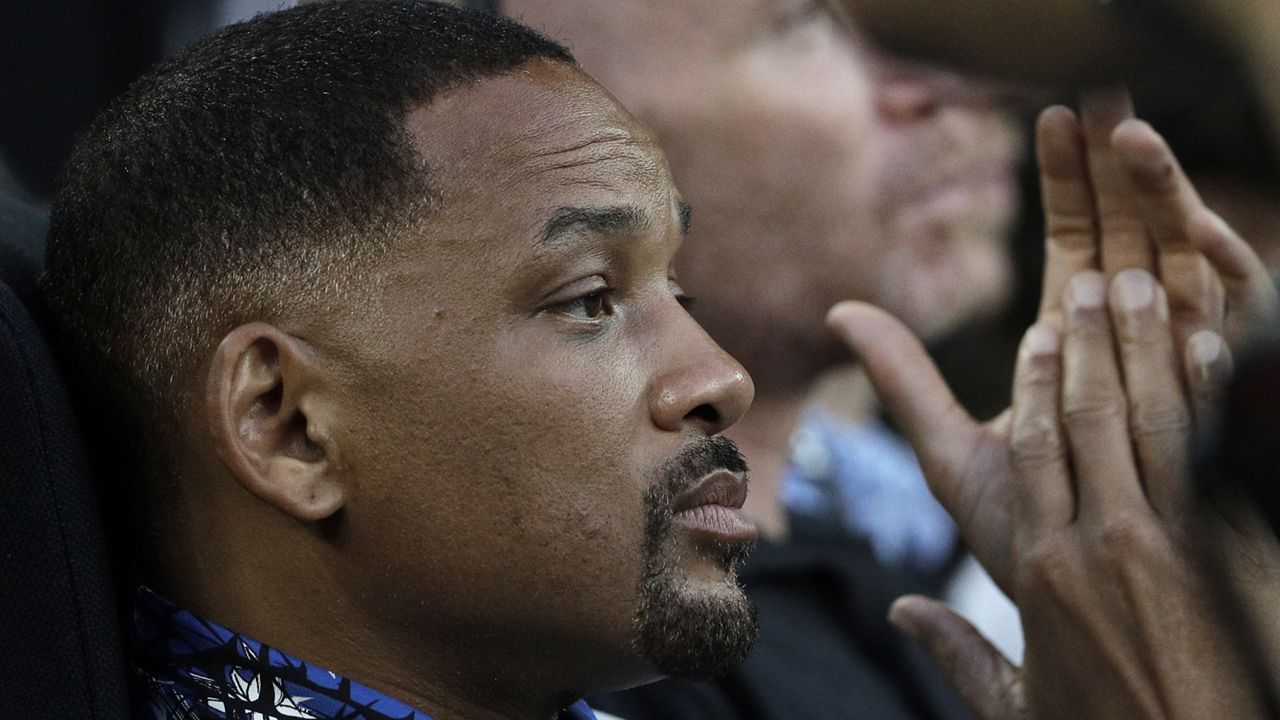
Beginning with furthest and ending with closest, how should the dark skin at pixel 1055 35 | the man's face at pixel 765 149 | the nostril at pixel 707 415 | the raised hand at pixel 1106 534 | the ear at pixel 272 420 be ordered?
1. the dark skin at pixel 1055 35
2. the man's face at pixel 765 149
3. the raised hand at pixel 1106 534
4. the nostril at pixel 707 415
5. the ear at pixel 272 420

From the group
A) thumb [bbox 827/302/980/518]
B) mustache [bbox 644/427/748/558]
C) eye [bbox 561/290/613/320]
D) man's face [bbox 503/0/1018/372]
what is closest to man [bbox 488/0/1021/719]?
man's face [bbox 503/0/1018/372]

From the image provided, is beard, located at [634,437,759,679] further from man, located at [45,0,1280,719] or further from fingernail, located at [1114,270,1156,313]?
fingernail, located at [1114,270,1156,313]

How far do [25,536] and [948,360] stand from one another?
339cm

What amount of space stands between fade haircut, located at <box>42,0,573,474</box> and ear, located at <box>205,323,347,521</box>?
3 centimetres

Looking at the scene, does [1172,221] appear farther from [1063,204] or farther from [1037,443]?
[1037,443]

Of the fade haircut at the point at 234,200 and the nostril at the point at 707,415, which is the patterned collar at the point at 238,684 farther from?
the nostril at the point at 707,415

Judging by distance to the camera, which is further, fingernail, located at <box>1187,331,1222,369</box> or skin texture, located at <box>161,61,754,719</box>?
fingernail, located at <box>1187,331,1222,369</box>

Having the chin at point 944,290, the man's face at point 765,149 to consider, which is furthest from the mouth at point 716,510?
the chin at point 944,290

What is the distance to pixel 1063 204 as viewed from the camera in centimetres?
217

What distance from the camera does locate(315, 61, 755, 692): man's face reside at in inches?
63.4

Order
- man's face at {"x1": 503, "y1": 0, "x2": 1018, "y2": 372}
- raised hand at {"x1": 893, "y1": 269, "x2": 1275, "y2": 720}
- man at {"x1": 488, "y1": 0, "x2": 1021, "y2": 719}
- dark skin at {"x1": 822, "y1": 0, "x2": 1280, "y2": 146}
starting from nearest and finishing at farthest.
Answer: raised hand at {"x1": 893, "y1": 269, "x2": 1275, "y2": 720}
man at {"x1": 488, "y1": 0, "x2": 1021, "y2": 719}
man's face at {"x1": 503, "y1": 0, "x2": 1018, "y2": 372}
dark skin at {"x1": 822, "y1": 0, "x2": 1280, "y2": 146}

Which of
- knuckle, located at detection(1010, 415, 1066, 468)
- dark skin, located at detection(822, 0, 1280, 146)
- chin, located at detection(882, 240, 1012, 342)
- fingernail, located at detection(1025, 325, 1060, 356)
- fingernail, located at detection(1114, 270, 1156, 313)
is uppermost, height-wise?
fingernail, located at detection(1114, 270, 1156, 313)

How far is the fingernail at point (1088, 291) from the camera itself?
81.9 inches

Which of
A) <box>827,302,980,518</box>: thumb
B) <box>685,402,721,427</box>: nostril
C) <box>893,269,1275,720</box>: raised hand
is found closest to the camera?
<box>685,402,721,427</box>: nostril
